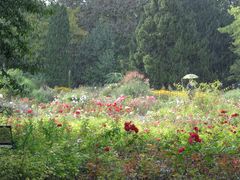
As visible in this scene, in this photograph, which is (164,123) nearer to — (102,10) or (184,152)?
(184,152)

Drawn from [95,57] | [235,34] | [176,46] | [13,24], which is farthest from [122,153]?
[95,57]

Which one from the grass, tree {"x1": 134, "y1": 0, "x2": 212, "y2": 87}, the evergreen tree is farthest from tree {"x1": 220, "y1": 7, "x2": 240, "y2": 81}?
the grass

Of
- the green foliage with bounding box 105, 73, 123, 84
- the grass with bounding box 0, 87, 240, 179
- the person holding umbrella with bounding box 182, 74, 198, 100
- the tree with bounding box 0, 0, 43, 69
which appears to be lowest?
the green foliage with bounding box 105, 73, 123, 84

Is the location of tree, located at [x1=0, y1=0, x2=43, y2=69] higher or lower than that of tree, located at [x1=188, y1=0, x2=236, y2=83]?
higher

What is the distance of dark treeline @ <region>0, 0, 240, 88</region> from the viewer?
25.1m

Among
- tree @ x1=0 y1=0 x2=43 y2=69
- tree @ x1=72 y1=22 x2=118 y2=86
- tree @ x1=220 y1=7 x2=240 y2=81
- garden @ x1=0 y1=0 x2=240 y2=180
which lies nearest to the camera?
garden @ x1=0 y1=0 x2=240 y2=180

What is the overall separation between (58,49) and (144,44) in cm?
516

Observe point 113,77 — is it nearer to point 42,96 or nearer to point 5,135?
point 42,96

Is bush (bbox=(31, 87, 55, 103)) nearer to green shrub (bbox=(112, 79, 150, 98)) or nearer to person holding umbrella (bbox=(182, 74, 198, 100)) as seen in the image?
green shrub (bbox=(112, 79, 150, 98))

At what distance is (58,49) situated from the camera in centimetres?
2714

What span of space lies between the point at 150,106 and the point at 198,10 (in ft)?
53.9

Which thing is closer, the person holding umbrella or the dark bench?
the dark bench

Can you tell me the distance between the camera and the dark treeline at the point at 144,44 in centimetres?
2514

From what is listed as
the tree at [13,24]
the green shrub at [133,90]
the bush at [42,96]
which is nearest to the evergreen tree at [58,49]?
the bush at [42,96]
